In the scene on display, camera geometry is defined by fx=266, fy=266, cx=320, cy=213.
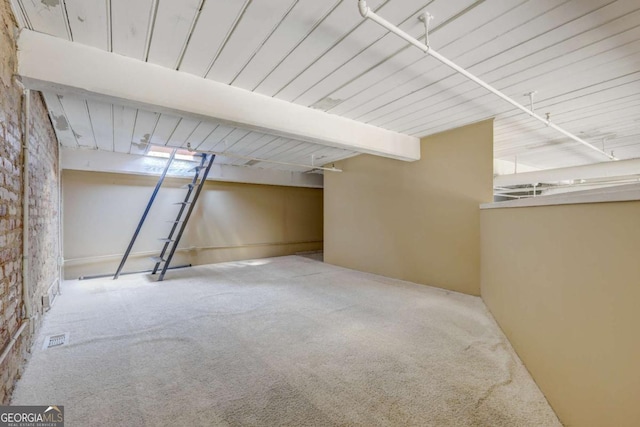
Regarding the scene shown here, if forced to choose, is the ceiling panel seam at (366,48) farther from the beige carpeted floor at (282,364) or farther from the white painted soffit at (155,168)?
the white painted soffit at (155,168)

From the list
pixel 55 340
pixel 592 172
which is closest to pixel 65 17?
pixel 55 340

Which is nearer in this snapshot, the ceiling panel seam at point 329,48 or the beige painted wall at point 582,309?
the beige painted wall at point 582,309

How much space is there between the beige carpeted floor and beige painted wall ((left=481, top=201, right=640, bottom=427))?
235 mm

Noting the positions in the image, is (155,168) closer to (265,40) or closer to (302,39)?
(265,40)

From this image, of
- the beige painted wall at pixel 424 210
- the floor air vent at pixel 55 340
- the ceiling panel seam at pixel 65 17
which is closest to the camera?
the ceiling panel seam at pixel 65 17

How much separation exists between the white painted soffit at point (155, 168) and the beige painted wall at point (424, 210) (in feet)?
5.94

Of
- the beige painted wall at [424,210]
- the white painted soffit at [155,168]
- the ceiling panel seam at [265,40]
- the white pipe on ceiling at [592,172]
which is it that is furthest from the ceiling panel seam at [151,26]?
the white pipe on ceiling at [592,172]

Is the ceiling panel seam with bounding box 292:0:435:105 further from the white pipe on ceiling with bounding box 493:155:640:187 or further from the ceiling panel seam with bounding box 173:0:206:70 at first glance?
the white pipe on ceiling with bounding box 493:155:640:187

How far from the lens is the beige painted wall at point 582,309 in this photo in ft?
3.07

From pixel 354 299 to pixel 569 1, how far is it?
9.99ft

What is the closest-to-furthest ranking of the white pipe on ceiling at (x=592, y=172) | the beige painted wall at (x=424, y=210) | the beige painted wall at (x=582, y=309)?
the beige painted wall at (x=582, y=309)
the beige painted wall at (x=424, y=210)
the white pipe on ceiling at (x=592, y=172)

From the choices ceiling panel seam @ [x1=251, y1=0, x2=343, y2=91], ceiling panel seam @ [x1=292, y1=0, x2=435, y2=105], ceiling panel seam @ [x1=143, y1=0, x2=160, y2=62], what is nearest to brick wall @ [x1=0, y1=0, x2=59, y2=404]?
ceiling panel seam @ [x1=143, y1=0, x2=160, y2=62]

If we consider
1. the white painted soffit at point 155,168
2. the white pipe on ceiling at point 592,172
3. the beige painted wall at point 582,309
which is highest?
the white painted soffit at point 155,168

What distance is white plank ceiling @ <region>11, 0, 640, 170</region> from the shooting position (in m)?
1.49
